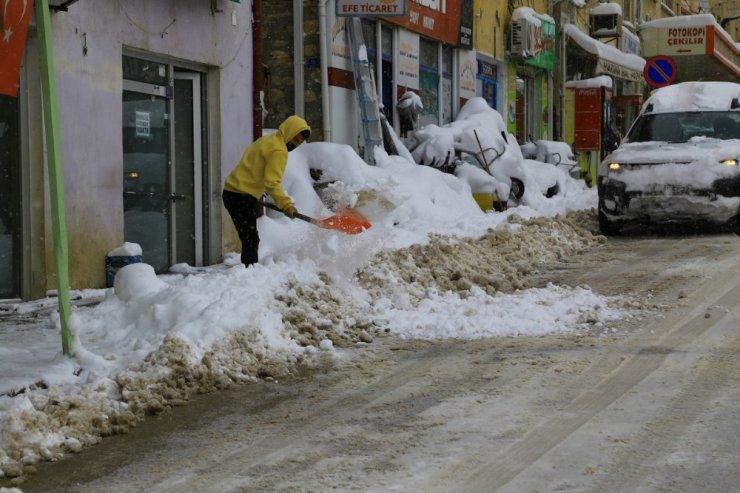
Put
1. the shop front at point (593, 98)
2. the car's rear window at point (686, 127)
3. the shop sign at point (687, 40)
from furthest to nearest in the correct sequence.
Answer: the shop sign at point (687, 40), the shop front at point (593, 98), the car's rear window at point (686, 127)

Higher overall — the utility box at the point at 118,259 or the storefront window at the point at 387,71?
the storefront window at the point at 387,71

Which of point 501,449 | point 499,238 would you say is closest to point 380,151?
point 499,238

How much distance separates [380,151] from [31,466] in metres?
12.4

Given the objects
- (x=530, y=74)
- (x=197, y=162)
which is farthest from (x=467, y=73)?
(x=197, y=162)

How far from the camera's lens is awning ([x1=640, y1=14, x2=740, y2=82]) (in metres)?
38.8

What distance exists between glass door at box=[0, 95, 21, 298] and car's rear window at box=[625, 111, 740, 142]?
9.11 meters

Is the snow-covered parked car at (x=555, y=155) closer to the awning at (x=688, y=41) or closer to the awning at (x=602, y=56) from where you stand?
the awning at (x=602, y=56)

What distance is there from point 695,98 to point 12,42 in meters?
13.1

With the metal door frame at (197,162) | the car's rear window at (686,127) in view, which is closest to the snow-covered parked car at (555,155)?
the car's rear window at (686,127)

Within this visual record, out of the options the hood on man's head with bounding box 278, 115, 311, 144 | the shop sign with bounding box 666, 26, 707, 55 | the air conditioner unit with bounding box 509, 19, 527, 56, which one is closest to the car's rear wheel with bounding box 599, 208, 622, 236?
the hood on man's head with bounding box 278, 115, 311, 144

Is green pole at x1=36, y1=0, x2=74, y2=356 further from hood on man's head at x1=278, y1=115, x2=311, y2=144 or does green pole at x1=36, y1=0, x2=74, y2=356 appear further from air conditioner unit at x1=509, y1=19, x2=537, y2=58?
air conditioner unit at x1=509, y1=19, x2=537, y2=58

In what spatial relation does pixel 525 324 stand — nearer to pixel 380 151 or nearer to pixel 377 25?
pixel 380 151

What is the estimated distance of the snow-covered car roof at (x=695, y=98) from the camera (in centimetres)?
1758

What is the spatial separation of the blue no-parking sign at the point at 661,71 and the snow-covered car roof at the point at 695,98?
6.46m
